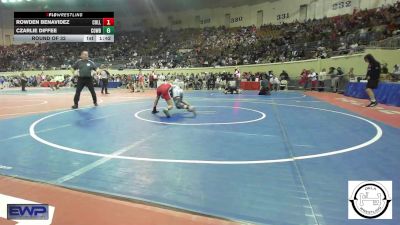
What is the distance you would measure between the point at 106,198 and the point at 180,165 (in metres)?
1.20

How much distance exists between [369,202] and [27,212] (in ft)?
9.24

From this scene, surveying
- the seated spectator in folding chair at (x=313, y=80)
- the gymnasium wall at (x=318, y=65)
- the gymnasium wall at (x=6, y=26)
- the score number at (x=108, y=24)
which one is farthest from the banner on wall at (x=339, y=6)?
the gymnasium wall at (x=6, y=26)

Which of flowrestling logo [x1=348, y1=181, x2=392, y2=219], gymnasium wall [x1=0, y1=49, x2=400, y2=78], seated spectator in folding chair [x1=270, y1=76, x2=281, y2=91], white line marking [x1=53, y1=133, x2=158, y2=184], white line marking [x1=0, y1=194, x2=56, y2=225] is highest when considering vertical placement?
gymnasium wall [x1=0, y1=49, x2=400, y2=78]

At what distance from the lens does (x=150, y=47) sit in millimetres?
40594

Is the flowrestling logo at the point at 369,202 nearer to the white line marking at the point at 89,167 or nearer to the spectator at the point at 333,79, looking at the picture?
the white line marking at the point at 89,167

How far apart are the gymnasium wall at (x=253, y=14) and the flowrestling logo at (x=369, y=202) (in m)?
26.9

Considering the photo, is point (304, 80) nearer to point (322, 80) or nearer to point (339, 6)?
point (322, 80)

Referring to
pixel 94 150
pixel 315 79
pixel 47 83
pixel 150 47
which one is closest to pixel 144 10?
pixel 150 47

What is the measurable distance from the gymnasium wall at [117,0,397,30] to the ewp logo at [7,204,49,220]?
28413 mm

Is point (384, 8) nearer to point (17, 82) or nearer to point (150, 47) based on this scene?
point (150, 47)

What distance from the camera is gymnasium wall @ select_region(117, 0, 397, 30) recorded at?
3005cm

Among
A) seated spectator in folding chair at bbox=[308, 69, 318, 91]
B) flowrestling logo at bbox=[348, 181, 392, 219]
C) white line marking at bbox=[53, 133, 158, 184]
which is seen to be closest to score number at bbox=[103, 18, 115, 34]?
seated spectator in folding chair at bbox=[308, 69, 318, 91]

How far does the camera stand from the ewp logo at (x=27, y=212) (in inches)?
109

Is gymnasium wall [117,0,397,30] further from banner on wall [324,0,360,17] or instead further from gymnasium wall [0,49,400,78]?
gymnasium wall [0,49,400,78]
